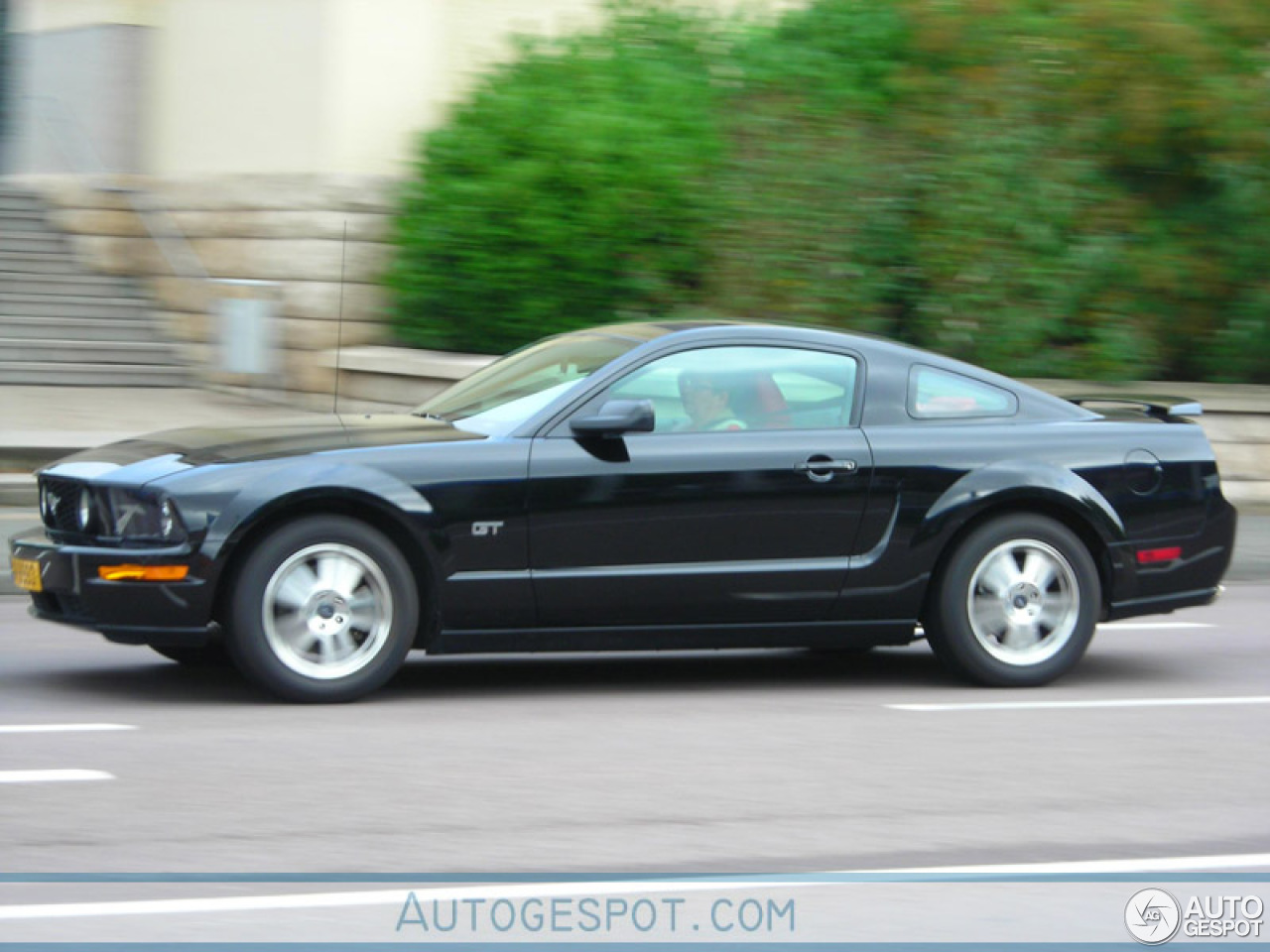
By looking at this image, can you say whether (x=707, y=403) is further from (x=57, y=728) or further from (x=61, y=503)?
(x=57, y=728)

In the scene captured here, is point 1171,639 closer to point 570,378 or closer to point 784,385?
point 784,385

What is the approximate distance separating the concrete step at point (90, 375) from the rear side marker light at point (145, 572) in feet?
38.8

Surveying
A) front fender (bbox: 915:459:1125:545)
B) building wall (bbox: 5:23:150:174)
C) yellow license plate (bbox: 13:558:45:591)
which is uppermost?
building wall (bbox: 5:23:150:174)

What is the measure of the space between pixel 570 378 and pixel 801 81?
947cm

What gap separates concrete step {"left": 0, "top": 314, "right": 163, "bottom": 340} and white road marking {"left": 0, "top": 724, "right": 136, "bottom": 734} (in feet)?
41.3

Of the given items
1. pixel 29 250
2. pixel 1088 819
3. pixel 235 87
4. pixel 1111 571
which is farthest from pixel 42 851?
pixel 29 250

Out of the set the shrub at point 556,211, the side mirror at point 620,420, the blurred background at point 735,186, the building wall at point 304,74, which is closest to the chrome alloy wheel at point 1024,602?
the side mirror at point 620,420

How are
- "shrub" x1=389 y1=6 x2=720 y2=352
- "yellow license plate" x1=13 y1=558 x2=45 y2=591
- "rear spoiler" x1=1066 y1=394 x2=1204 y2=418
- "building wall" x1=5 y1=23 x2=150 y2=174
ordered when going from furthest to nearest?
"building wall" x1=5 y1=23 x2=150 y2=174 → "shrub" x1=389 y1=6 x2=720 y2=352 → "rear spoiler" x1=1066 y1=394 x2=1204 y2=418 → "yellow license plate" x1=13 y1=558 x2=45 y2=591

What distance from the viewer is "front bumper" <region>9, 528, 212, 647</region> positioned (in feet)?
21.5

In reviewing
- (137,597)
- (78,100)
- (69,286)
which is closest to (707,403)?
(137,597)

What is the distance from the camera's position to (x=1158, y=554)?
767 centimetres

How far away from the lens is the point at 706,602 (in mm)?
7094

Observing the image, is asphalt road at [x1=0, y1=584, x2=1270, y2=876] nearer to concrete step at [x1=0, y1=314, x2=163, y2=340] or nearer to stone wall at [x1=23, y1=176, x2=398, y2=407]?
stone wall at [x1=23, y1=176, x2=398, y2=407]

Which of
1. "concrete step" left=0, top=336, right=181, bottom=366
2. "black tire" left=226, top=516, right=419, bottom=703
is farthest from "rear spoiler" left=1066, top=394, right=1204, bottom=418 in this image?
"concrete step" left=0, top=336, right=181, bottom=366
